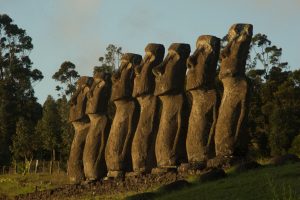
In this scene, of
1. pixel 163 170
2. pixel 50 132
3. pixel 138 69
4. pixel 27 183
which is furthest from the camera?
pixel 50 132

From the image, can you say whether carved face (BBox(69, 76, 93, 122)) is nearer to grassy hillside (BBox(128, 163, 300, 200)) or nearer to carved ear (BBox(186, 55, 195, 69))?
carved ear (BBox(186, 55, 195, 69))

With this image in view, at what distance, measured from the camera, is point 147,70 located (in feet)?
65.9

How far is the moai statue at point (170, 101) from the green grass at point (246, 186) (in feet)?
11.5

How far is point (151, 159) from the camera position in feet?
63.9

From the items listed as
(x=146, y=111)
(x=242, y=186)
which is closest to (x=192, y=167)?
(x=146, y=111)

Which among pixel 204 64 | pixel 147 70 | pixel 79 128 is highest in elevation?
pixel 147 70

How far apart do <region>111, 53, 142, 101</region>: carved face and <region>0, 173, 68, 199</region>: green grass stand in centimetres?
503

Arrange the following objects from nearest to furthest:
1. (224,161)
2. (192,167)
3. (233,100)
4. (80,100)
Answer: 1. (224,161)
2. (192,167)
3. (233,100)
4. (80,100)

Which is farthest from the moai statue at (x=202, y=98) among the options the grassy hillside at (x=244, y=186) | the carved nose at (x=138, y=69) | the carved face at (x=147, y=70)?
the grassy hillside at (x=244, y=186)

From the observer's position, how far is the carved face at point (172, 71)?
745 inches

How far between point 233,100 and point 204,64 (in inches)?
57.3

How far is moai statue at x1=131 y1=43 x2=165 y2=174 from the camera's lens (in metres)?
19.4

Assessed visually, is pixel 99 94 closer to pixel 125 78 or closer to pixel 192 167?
pixel 125 78

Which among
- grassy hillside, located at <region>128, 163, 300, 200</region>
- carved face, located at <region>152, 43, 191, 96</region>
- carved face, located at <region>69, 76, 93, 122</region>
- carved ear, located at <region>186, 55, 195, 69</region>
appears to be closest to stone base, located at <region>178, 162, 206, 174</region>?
Answer: grassy hillside, located at <region>128, 163, 300, 200</region>
